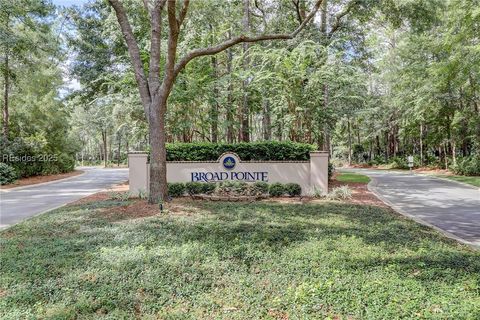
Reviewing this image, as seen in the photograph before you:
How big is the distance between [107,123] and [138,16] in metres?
33.1

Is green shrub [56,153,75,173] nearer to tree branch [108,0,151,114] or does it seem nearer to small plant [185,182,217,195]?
small plant [185,182,217,195]

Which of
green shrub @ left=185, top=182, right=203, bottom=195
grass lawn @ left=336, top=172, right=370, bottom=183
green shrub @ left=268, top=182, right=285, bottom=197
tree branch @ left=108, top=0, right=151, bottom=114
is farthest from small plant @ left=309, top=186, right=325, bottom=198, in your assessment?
grass lawn @ left=336, top=172, right=370, bottom=183

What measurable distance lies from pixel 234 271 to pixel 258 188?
7.67 metres

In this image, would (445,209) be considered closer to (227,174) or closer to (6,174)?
(227,174)

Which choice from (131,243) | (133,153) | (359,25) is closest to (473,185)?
(359,25)

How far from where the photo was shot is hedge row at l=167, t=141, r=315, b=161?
43.3ft

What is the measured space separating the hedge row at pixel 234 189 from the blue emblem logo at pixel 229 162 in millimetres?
811

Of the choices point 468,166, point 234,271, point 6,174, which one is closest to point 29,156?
point 6,174

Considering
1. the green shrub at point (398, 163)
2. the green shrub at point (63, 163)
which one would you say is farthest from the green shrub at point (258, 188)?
the green shrub at point (398, 163)

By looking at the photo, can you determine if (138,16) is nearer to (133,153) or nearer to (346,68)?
(133,153)

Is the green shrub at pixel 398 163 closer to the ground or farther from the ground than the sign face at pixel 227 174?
closer to the ground

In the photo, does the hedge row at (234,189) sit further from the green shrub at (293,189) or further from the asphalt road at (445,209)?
the asphalt road at (445,209)

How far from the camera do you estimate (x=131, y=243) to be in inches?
237

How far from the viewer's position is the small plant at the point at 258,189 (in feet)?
40.3
